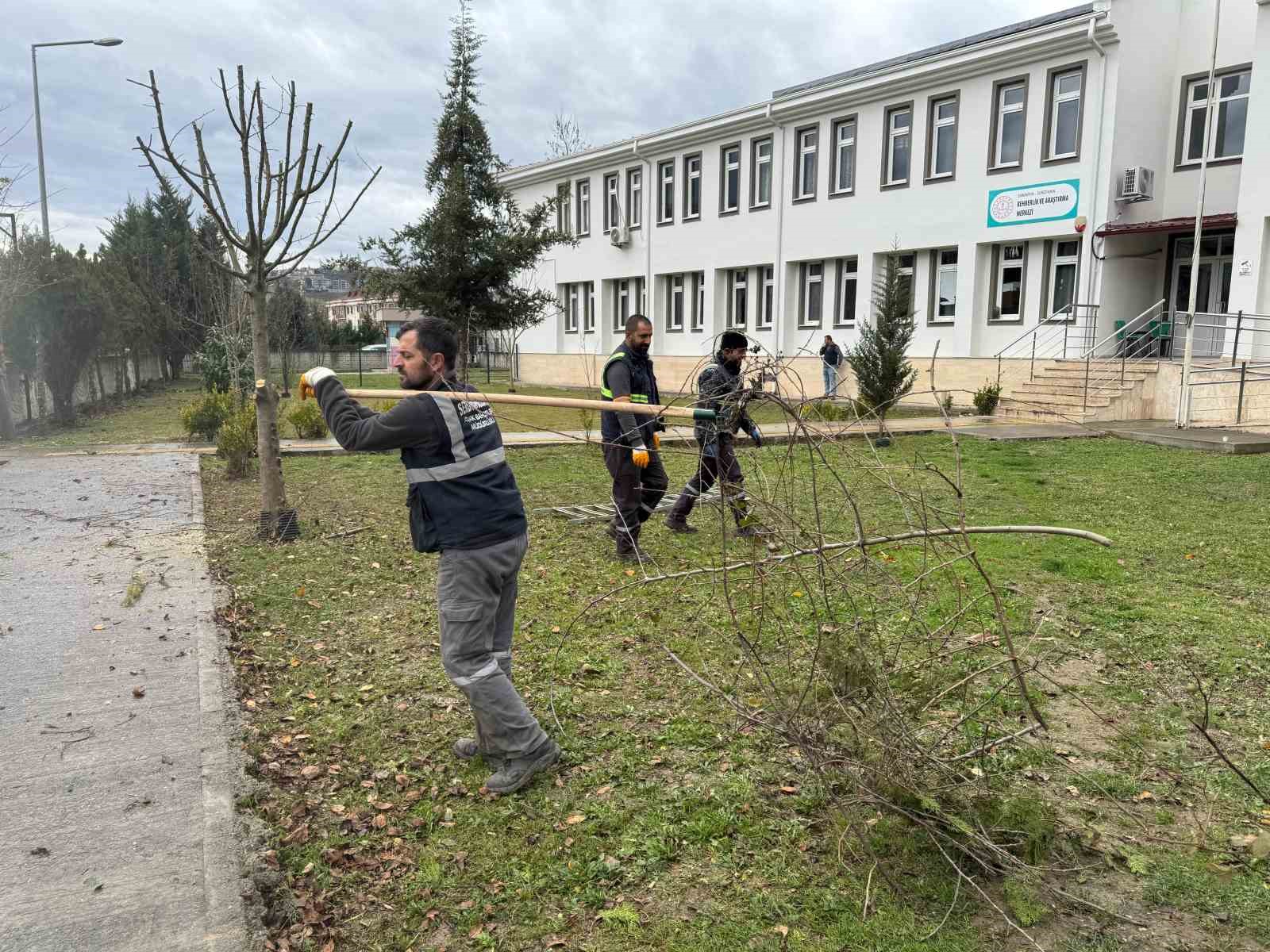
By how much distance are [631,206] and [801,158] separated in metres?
8.18

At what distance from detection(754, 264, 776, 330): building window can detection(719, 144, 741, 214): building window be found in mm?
2313

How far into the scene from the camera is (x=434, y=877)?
3156 millimetres

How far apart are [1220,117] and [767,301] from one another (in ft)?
39.5

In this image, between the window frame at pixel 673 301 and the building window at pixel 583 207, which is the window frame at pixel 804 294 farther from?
the building window at pixel 583 207

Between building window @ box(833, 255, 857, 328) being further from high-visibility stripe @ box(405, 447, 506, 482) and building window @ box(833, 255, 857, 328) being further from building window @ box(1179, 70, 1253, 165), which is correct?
high-visibility stripe @ box(405, 447, 506, 482)

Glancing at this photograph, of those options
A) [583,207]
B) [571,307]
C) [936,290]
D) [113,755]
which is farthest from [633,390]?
[571,307]

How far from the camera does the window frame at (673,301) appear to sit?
30859mm

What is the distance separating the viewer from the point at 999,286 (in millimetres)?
21938

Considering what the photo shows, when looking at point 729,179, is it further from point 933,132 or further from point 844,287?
point 933,132

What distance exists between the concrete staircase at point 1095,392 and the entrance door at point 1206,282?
1913 mm

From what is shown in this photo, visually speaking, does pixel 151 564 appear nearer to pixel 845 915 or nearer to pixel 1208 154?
pixel 845 915

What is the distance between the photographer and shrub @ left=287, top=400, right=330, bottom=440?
15.9 meters

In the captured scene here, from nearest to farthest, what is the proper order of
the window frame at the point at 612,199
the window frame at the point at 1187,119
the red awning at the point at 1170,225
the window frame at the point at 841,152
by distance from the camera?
the red awning at the point at 1170,225, the window frame at the point at 1187,119, the window frame at the point at 841,152, the window frame at the point at 612,199

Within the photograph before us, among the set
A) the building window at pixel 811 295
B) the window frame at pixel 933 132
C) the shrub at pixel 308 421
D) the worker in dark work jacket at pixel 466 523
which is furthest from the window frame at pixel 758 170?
the worker in dark work jacket at pixel 466 523
